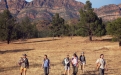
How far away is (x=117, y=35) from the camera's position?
4688 cm

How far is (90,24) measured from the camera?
61.8m

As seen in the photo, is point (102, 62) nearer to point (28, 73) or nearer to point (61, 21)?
point (28, 73)

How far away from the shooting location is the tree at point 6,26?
67.6 metres

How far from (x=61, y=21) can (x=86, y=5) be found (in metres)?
33.2

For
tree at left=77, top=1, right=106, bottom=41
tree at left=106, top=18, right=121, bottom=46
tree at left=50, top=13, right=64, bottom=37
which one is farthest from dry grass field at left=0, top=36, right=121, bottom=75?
tree at left=50, top=13, right=64, bottom=37

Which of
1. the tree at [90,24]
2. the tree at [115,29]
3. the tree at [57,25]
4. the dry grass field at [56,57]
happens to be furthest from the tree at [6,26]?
the tree at [115,29]

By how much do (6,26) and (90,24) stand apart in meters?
24.4

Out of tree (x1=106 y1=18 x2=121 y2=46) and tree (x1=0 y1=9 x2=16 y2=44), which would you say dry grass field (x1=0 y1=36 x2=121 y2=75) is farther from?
tree (x1=0 y1=9 x2=16 y2=44)

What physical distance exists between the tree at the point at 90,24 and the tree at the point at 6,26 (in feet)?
67.7

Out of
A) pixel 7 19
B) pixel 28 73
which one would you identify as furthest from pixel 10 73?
pixel 7 19

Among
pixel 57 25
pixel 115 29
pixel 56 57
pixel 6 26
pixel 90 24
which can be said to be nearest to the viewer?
pixel 56 57

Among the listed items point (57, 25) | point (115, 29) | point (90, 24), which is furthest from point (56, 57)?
point (57, 25)

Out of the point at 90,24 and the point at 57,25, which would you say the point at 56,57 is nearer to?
the point at 90,24

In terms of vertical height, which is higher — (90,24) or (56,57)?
(90,24)
